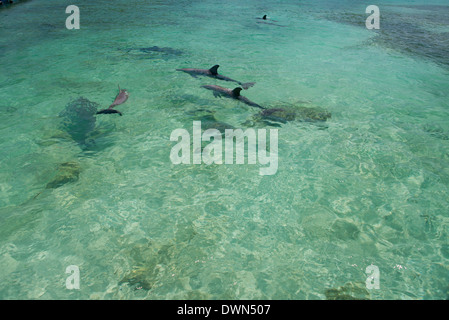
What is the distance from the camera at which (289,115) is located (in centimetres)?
838

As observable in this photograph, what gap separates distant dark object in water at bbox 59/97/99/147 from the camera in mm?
7230

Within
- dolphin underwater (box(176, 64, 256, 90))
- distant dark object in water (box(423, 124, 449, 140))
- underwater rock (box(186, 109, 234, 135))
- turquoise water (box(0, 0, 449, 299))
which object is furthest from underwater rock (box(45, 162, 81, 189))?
distant dark object in water (box(423, 124, 449, 140))

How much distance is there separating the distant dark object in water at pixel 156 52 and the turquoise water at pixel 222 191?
0.68 meters

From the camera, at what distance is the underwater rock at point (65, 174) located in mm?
5702

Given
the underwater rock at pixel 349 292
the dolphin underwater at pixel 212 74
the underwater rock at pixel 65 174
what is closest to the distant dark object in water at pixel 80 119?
the underwater rock at pixel 65 174

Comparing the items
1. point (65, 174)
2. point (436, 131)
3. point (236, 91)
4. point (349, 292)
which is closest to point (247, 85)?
point (236, 91)

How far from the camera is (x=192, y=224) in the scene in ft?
16.2

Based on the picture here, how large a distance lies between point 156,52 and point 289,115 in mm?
8593

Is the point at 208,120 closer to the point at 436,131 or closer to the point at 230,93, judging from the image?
the point at 230,93

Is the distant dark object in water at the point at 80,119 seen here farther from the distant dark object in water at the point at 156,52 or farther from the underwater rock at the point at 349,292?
the underwater rock at the point at 349,292

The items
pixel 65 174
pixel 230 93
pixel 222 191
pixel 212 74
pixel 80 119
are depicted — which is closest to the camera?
pixel 222 191
